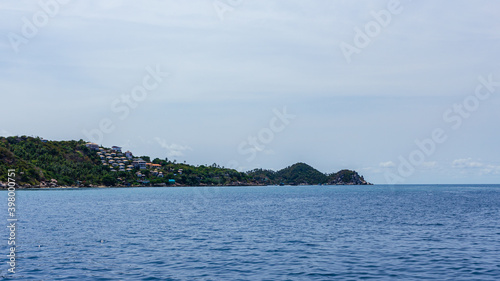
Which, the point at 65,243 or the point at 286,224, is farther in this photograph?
the point at 286,224

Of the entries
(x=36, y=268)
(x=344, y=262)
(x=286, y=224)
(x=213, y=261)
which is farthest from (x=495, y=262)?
(x=36, y=268)

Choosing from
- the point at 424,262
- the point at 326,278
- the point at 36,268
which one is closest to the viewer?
the point at 326,278

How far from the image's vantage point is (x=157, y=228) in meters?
61.7

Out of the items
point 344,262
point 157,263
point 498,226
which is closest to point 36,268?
point 157,263

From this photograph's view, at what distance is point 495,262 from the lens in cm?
3669

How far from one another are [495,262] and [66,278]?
3485cm

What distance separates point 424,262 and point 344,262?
6830 mm

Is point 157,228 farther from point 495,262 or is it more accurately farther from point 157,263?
point 495,262

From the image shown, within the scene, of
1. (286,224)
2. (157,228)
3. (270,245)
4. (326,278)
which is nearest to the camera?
(326,278)

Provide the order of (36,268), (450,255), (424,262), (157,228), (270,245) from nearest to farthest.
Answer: (36,268) < (424,262) < (450,255) < (270,245) < (157,228)

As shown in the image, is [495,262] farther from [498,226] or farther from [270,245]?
[498,226]

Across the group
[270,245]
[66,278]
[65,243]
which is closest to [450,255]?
[270,245]

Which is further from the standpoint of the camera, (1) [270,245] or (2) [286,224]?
(2) [286,224]

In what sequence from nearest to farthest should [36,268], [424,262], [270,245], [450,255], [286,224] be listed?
[36,268], [424,262], [450,255], [270,245], [286,224]
